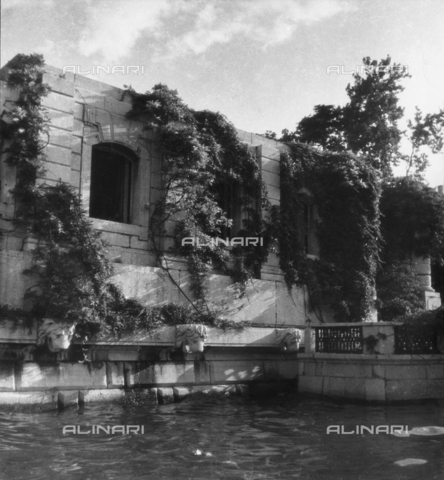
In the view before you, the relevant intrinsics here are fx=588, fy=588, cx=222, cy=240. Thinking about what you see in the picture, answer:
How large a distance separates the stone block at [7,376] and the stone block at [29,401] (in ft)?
0.53

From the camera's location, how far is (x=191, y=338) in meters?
10.4

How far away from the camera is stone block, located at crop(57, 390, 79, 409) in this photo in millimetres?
9123

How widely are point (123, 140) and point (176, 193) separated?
1475mm

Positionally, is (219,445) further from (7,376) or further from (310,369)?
(310,369)

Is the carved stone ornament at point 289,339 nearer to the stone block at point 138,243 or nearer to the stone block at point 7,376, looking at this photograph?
the stone block at point 138,243

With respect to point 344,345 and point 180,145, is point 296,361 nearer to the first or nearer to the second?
point 344,345

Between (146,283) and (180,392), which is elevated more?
(146,283)

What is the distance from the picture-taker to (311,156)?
14617 millimetres

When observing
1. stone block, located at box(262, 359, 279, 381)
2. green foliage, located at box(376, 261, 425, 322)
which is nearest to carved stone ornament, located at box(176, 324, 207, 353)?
stone block, located at box(262, 359, 279, 381)

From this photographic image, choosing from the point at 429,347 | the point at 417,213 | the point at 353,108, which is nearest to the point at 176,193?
the point at 429,347

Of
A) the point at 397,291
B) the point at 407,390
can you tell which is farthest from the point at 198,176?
the point at 397,291

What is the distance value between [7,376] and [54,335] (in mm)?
919

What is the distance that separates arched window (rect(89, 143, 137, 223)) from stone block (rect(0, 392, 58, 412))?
3.87m

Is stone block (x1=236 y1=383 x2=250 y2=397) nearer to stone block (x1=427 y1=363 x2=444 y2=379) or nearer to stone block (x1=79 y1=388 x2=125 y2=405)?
stone block (x1=79 y1=388 x2=125 y2=405)
